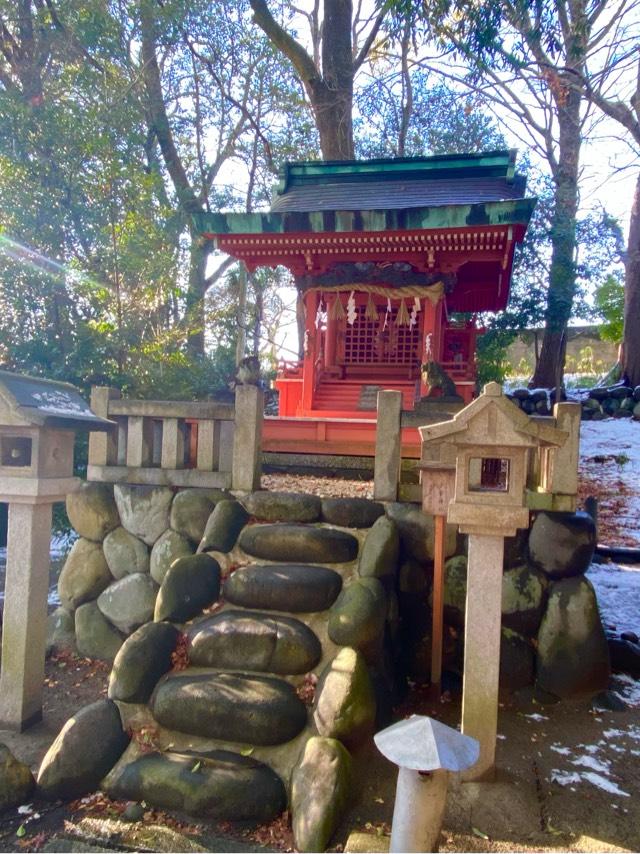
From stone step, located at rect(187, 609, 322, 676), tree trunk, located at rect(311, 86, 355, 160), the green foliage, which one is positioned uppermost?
tree trunk, located at rect(311, 86, 355, 160)

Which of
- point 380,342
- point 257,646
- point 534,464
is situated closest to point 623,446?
point 380,342

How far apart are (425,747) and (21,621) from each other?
3224 millimetres

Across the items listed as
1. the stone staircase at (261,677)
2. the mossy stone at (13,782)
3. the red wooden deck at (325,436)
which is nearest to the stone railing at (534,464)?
the stone staircase at (261,677)

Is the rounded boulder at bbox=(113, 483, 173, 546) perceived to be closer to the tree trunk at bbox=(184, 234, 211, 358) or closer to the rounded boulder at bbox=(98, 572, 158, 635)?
the rounded boulder at bbox=(98, 572, 158, 635)

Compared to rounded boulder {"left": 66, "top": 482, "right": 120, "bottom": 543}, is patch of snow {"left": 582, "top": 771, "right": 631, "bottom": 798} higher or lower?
lower

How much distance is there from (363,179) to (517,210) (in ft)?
14.5

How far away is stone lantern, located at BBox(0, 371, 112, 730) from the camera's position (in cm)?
396

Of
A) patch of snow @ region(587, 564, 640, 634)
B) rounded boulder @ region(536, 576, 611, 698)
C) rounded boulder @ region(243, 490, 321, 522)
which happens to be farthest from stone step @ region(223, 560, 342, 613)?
patch of snow @ region(587, 564, 640, 634)

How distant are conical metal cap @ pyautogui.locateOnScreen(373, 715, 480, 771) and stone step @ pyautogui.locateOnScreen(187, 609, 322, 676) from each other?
1.58 m

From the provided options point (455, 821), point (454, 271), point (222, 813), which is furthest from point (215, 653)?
point (454, 271)

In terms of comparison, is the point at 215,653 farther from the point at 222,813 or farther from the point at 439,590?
the point at 439,590

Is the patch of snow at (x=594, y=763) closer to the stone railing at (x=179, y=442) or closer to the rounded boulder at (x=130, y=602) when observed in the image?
the stone railing at (x=179, y=442)

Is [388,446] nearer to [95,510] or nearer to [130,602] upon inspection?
[130,602]

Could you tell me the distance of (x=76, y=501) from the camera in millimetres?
5215
